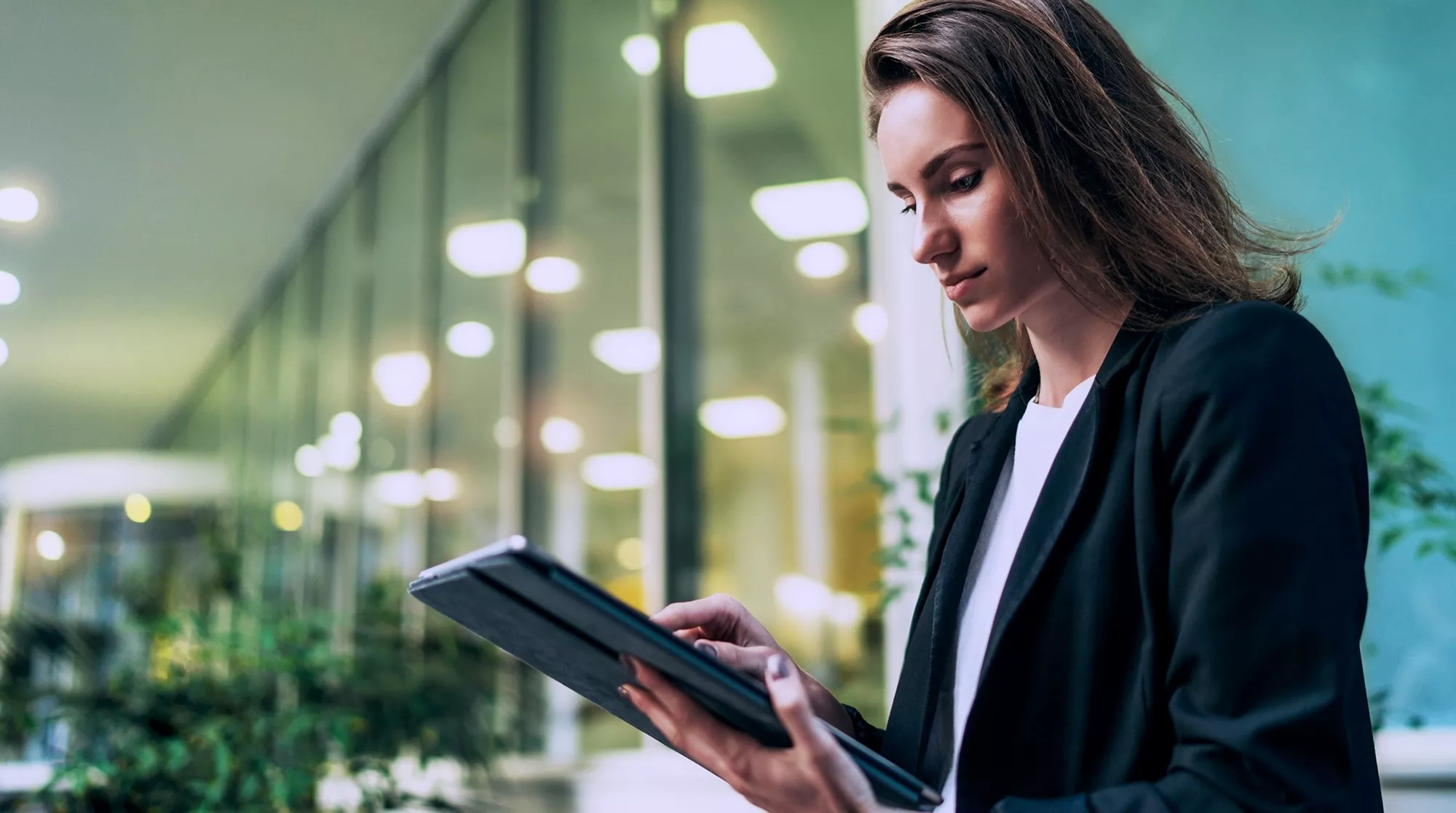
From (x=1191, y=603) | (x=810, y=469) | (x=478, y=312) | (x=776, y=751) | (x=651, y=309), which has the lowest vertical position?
(x=776, y=751)

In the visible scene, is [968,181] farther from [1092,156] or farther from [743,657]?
[743,657]

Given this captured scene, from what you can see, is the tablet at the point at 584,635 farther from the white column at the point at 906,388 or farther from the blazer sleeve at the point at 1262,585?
the white column at the point at 906,388

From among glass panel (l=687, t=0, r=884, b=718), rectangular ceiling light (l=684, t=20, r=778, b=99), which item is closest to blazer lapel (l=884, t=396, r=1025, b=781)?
glass panel (l=687, t=0, r=884, b=718)

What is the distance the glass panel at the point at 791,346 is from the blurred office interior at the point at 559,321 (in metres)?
0.01

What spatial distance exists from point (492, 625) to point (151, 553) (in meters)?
3.52

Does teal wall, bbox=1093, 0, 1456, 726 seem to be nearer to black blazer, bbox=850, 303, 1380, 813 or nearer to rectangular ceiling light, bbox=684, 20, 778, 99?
rectangular ceiling light, bbox=684, 20, 778, 99

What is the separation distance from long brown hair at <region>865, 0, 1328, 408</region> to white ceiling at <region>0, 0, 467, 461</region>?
275 centimetres

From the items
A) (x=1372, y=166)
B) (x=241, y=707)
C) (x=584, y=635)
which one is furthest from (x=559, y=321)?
(x=584, y=635)

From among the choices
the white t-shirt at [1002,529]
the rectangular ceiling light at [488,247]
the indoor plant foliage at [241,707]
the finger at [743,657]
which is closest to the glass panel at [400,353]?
the rectangular ceiling light at [488,247]

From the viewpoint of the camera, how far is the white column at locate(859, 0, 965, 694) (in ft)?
9.73

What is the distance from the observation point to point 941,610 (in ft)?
3.28

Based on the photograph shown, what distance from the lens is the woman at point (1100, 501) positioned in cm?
73

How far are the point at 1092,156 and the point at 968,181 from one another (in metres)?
0.10

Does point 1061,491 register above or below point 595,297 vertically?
below
